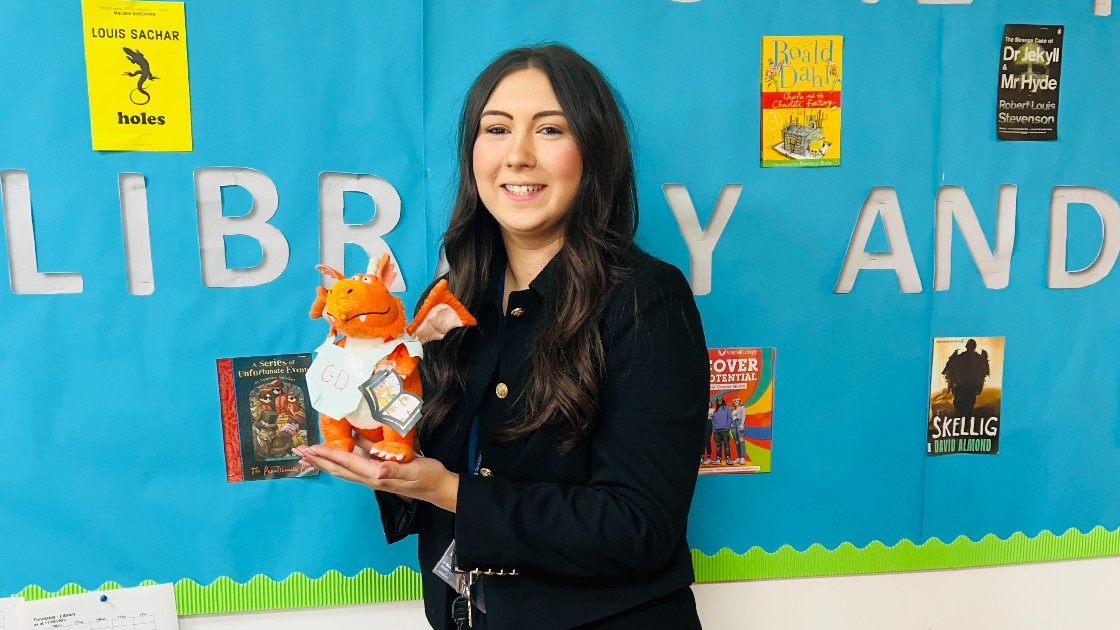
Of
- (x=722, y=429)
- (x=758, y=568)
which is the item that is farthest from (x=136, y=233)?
(x=758, y=568)

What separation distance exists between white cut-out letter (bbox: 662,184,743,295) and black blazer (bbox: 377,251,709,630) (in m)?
0.37

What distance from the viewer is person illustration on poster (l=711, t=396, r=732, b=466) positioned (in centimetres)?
128

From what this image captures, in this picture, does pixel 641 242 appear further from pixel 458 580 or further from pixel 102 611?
pixel 102 611

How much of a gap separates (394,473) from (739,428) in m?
0.71

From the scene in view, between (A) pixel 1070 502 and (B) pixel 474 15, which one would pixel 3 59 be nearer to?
(B) pixel 474 15

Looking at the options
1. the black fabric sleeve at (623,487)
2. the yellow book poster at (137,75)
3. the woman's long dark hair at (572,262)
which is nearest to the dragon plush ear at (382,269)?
the woman's long dark hair at (572,262)

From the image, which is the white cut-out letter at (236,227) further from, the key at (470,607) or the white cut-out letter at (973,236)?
the white cut-out letter at (973,236)

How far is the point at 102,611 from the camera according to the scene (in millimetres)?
1210

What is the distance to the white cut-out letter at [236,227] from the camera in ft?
3.81

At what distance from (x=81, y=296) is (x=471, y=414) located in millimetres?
725

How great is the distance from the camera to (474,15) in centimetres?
118

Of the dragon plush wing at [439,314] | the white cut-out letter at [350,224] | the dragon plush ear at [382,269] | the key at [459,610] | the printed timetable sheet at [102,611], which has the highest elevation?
the white cut-out letter at [350,224]

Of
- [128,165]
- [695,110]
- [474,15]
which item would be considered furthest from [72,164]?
[695,110]

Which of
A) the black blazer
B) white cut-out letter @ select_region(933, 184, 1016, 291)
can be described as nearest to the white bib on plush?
the black blazer
